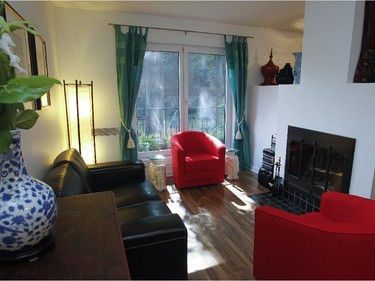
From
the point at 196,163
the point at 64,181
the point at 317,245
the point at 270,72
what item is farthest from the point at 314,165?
the point at 64,181

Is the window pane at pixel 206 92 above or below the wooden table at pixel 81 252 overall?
above

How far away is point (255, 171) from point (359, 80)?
226 centimetres

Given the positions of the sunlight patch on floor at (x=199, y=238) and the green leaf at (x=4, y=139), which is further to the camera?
the sunlight patch on floor at (x=199, y=238)

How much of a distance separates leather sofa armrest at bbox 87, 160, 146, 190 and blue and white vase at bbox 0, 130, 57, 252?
65.6 inches

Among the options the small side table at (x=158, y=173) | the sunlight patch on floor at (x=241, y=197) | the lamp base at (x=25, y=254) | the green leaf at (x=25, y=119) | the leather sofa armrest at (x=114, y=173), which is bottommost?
the sunlight patch on floor at (x=241, y=197)

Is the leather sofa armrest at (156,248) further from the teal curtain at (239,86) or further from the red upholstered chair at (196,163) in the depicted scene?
the teal curtain at (239,86)

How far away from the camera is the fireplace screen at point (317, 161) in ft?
7.79

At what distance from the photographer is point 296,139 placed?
2955 millimetres

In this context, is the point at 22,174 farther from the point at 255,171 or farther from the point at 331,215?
the point at 255,171

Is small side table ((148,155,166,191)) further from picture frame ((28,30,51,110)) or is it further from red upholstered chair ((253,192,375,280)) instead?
red upholstered chair ((253,192,375,280))

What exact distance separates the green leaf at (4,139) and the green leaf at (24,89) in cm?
11

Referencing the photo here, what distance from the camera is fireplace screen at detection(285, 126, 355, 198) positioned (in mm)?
2374

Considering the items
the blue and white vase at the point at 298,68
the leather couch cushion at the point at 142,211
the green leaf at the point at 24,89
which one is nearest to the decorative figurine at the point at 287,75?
the blue and white vase at the point at 298,68

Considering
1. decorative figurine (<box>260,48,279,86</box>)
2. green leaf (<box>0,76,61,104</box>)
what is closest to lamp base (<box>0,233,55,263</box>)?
green leaf (<box>0,76,61,104</box>)
